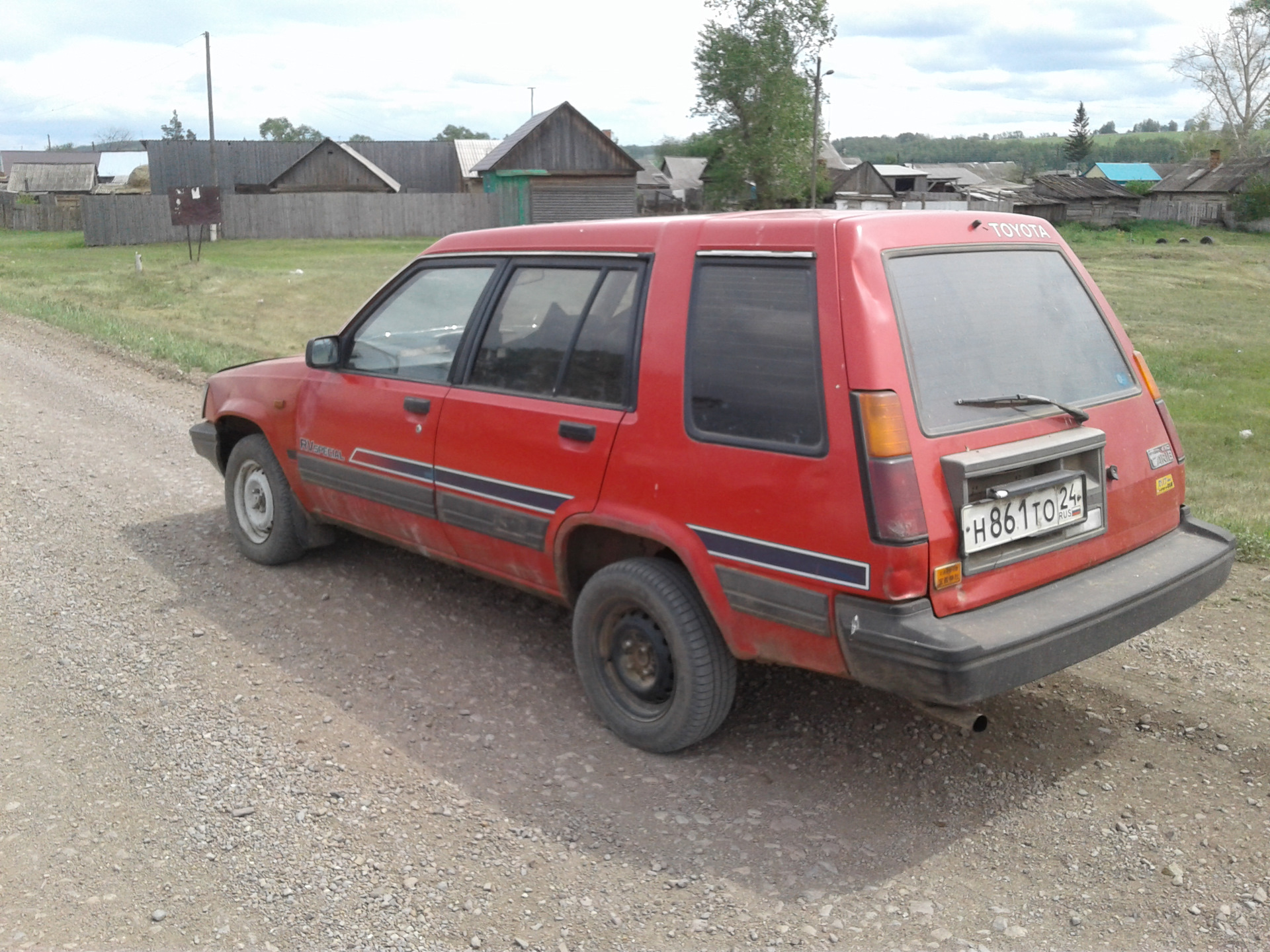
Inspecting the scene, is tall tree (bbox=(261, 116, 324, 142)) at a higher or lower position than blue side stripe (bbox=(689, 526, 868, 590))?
higher

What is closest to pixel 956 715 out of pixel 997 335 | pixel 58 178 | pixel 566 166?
pixel 997 335

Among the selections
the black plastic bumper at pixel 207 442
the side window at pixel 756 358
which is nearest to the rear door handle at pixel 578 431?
the side window at pixel 756 358

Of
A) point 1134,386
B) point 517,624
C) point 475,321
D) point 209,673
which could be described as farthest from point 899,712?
point 209,673

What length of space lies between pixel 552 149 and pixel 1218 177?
133 feet

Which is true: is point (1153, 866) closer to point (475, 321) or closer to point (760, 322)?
point (760, 322)

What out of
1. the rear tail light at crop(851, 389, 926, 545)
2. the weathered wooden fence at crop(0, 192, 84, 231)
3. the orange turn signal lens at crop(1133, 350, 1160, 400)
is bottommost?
the rear tail light at crop(851, 389, 926, 545)

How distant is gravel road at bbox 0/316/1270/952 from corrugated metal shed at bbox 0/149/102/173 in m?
77.5

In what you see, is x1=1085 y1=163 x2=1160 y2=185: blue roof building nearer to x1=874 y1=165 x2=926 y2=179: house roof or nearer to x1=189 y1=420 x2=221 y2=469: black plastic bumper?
x1=874 y1=165 x2=926 y2=179: house roof

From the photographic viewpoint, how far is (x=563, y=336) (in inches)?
171

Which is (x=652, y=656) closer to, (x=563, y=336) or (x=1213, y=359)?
Answer: (x=563, y=336)

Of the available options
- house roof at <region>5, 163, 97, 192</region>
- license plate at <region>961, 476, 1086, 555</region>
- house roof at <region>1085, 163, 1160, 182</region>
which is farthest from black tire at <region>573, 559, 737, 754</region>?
house roof at <region>1085, 163, 1160, 182</region>

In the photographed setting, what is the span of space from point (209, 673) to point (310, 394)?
146cm

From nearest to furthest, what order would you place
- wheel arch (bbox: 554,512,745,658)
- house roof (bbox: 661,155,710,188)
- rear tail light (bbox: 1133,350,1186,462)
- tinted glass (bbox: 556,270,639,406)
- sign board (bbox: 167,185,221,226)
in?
wheel arch (bbox: 554,512,745,658) → tinted glass (bbox: 556,270,639,406) → rear tail light (bbox: 1133,350,1186,462) → sign board (bbox: 167,185,221,226) → house roof (bbox: 661,155,710,188)

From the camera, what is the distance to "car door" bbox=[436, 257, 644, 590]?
409 cm
